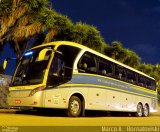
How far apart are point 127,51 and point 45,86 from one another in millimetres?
25034

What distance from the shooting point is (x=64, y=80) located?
49.3ft

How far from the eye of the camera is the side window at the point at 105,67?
710 inches

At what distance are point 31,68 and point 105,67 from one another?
15.6ft

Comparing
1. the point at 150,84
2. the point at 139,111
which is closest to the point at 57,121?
the point at 139,111

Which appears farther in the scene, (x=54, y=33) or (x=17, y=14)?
(x=54, y=33)

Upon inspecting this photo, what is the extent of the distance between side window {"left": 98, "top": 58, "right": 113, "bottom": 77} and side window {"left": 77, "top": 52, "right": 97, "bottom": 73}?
698mm

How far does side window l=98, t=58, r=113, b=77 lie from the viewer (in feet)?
59.2

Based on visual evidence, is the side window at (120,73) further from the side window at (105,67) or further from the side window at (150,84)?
the side window at (150,84)

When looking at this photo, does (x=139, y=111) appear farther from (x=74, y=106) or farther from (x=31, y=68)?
(x=31, y=68)

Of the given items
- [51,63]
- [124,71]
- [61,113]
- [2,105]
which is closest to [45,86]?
[51,63]

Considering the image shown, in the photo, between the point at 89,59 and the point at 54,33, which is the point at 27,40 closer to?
the point at 54,33

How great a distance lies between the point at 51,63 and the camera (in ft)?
48.0

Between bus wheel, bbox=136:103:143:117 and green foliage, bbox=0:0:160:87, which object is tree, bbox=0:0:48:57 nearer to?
green foliage, bbox=0:0:160:87

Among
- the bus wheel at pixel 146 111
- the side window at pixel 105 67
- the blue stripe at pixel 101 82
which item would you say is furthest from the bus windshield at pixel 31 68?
the bus wheel at pixel 146 111
